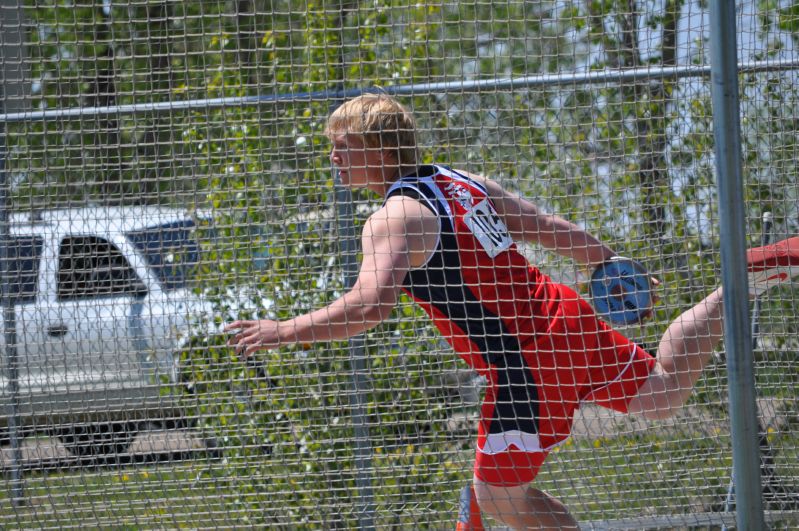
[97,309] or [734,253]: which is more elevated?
[734,253]

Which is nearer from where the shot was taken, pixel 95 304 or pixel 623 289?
pixel 623 289

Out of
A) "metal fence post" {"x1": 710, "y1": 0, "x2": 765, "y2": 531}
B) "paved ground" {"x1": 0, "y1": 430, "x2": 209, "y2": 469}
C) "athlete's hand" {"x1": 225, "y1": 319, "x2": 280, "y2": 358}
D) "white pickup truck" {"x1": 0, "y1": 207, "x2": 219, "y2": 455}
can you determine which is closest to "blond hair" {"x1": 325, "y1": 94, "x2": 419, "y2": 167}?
"athlete's hand" {"x1": 225, "y1": 319, "x2": 280, "y2": 358}

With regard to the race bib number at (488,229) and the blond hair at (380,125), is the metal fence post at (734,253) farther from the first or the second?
the blond hair at (380,125)

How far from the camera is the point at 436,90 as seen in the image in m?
3.52

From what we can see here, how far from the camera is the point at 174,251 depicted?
4.09 metres

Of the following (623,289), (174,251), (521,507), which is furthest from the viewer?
(174,251)

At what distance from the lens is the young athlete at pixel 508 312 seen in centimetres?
287

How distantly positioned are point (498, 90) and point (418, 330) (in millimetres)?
1102

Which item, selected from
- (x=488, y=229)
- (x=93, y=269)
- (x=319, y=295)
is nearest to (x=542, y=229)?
(x=488, y=229)

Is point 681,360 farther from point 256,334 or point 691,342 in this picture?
point 256,334

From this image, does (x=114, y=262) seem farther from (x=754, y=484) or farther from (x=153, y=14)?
(x=153, y=14)

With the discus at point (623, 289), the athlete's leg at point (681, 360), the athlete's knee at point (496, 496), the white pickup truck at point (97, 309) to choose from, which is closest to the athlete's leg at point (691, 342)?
the athlete's leg at point (681, 360)

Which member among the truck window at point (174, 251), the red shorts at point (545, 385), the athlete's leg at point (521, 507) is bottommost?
the athlete's leg at point (521, 507)

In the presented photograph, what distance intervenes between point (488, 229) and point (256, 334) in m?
0.83
